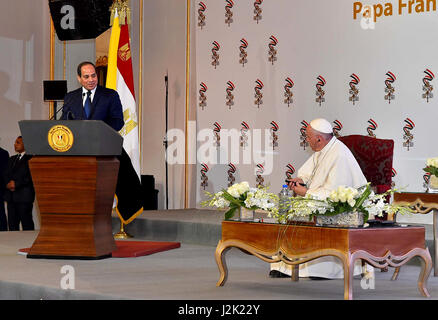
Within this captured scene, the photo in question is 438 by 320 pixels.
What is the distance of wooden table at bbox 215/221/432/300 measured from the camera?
14.1 feet

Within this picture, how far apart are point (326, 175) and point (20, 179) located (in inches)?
191

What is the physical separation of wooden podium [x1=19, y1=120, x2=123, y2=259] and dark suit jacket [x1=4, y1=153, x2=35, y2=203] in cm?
309

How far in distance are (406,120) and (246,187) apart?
10.3ft

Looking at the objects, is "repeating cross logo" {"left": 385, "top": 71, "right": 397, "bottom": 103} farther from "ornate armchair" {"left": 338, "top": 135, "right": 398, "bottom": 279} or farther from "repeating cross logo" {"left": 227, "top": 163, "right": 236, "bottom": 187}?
"repeating cross logo" {"left": 227, "top": 163, "right": 236, "bottom": 187}

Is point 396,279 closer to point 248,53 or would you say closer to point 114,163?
point 114,163

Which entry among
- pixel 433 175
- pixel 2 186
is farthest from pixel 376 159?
pixel 2 186

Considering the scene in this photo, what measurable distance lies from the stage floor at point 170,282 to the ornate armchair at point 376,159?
2.48ft

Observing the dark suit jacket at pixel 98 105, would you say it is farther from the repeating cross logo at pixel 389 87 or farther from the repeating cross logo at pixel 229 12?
the repeating cross logo at pixel 229 12

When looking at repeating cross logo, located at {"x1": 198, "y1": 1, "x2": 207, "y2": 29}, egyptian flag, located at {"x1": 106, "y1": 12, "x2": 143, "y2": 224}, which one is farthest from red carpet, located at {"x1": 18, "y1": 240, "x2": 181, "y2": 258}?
repeating cross logo, located at {"x1": 198, "y1": 1, "x2": 207, "y2": 29}

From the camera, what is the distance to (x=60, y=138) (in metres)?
5.98

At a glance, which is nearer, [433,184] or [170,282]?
[170,282]

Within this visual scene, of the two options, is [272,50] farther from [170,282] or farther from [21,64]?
[170,282]

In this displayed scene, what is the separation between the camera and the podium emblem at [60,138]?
594 centimetres

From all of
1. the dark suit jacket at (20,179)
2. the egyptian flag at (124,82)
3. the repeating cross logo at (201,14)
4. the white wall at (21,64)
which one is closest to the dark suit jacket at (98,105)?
the egyptian flag at (124,82)
